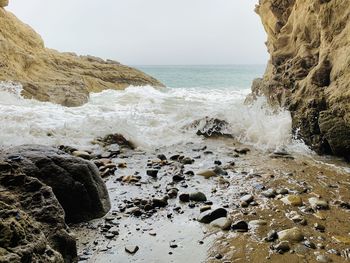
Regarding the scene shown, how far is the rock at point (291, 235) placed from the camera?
11.2 feet

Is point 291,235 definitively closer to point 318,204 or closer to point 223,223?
point 223,223

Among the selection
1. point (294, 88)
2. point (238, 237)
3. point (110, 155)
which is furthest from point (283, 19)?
point (238, 237)

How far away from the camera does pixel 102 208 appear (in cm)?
414

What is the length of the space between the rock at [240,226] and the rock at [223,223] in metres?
0.06

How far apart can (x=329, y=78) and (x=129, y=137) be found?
4.74m

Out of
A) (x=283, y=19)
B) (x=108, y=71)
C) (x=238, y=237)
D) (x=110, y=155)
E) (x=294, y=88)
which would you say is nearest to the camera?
(x=238, y=237)

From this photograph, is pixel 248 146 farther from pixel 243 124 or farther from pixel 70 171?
pixel 70 171

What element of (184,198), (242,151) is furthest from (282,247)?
(242,151)

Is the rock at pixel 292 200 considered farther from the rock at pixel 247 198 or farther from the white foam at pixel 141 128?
the white foam at pixel 141 128

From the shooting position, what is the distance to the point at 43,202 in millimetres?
2930

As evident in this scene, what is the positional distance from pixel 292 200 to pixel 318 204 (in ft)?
1.04

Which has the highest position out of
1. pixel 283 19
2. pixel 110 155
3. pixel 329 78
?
pixel 283 19

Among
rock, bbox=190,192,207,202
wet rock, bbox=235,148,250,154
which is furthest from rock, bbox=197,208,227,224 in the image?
wet rock, bbox=235,148,250,154

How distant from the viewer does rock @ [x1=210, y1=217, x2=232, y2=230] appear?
3727mm
